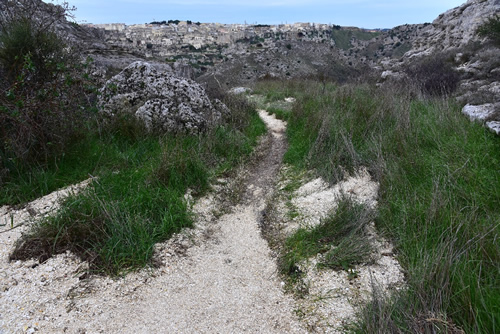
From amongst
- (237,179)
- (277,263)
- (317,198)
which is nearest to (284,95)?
(237,179)

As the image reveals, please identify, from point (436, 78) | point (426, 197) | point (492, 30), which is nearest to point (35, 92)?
point (426, 197)

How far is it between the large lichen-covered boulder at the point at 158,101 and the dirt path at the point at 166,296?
3.15 m

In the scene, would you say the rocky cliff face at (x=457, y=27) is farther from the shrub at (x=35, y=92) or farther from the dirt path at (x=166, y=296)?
the shrub at (x=35, y=92)

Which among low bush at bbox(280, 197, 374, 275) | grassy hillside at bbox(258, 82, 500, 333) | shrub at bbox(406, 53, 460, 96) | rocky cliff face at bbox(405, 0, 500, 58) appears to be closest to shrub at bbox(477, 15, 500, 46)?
rocky cliff face at bbox(405, 0, 500, 58)

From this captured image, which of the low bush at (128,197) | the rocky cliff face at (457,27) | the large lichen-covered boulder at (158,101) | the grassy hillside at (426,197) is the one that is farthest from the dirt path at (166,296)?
the rocky cliff face at (457,27)

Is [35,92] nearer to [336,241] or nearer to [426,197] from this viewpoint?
[336,241]

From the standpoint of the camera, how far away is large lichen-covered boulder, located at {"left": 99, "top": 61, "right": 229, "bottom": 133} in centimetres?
621

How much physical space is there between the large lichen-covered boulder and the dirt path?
315cm

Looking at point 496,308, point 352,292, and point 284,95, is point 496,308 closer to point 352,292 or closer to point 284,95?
point 352,292

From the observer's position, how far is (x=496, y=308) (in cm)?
208

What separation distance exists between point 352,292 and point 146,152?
4016 millimetres

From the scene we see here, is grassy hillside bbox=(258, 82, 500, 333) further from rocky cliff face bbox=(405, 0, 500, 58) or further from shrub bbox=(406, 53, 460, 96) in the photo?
rocky cliff face bbox=(405, 0, 500, 58)

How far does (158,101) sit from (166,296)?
4.46 metres

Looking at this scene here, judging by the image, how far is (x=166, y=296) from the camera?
2938 millimetres
